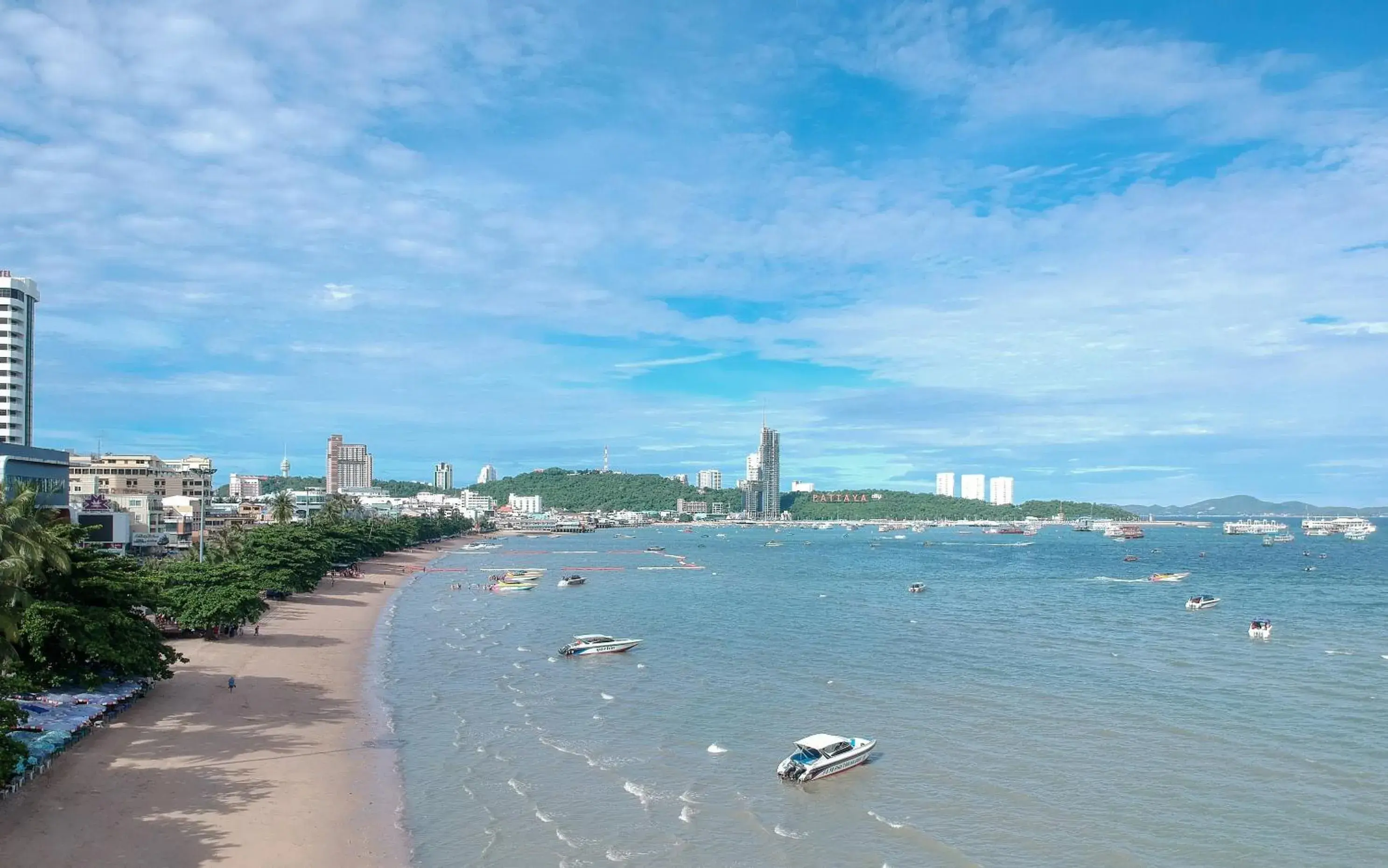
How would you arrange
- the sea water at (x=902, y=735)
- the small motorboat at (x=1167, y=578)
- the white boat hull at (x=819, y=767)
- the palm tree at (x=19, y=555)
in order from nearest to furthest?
the palm tree at (x=19, y=555) → the sea water at (x=902, y=735) → the white boat hull at (x=819, y=767) → the small motorboat at (x=1167, y=578)

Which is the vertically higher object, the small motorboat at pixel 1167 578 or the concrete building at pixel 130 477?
the concrete building at pixel 130 477

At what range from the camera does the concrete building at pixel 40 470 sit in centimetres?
7731

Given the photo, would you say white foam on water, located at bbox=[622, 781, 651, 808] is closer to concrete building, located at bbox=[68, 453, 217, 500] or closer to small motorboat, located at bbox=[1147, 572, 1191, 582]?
small motorboat, located at bbox=[1147, 572, 1191, 582]

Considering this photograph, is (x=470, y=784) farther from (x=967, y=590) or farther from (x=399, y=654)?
(x=967, y=590)

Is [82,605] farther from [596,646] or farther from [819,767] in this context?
[819,767]

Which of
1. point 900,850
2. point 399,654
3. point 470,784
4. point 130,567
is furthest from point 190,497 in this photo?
point 900,850

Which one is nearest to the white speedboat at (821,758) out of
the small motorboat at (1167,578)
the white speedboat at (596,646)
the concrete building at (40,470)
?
the white speedboat at (596,646)

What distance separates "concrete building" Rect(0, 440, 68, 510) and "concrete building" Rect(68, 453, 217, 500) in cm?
5993

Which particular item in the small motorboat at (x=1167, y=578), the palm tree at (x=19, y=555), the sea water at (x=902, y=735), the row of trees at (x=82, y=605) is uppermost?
the palm tree at (x=19, y=555)

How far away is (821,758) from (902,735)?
→ 716 centimetres

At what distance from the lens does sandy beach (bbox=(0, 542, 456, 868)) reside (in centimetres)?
2542

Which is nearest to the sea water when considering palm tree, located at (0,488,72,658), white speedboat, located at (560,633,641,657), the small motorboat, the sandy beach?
white speedboat, located at (560,633,641,657)

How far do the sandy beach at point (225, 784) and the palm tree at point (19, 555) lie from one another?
517cm

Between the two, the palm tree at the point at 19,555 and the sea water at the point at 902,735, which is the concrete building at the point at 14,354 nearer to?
the sea water at the point at 902,735
